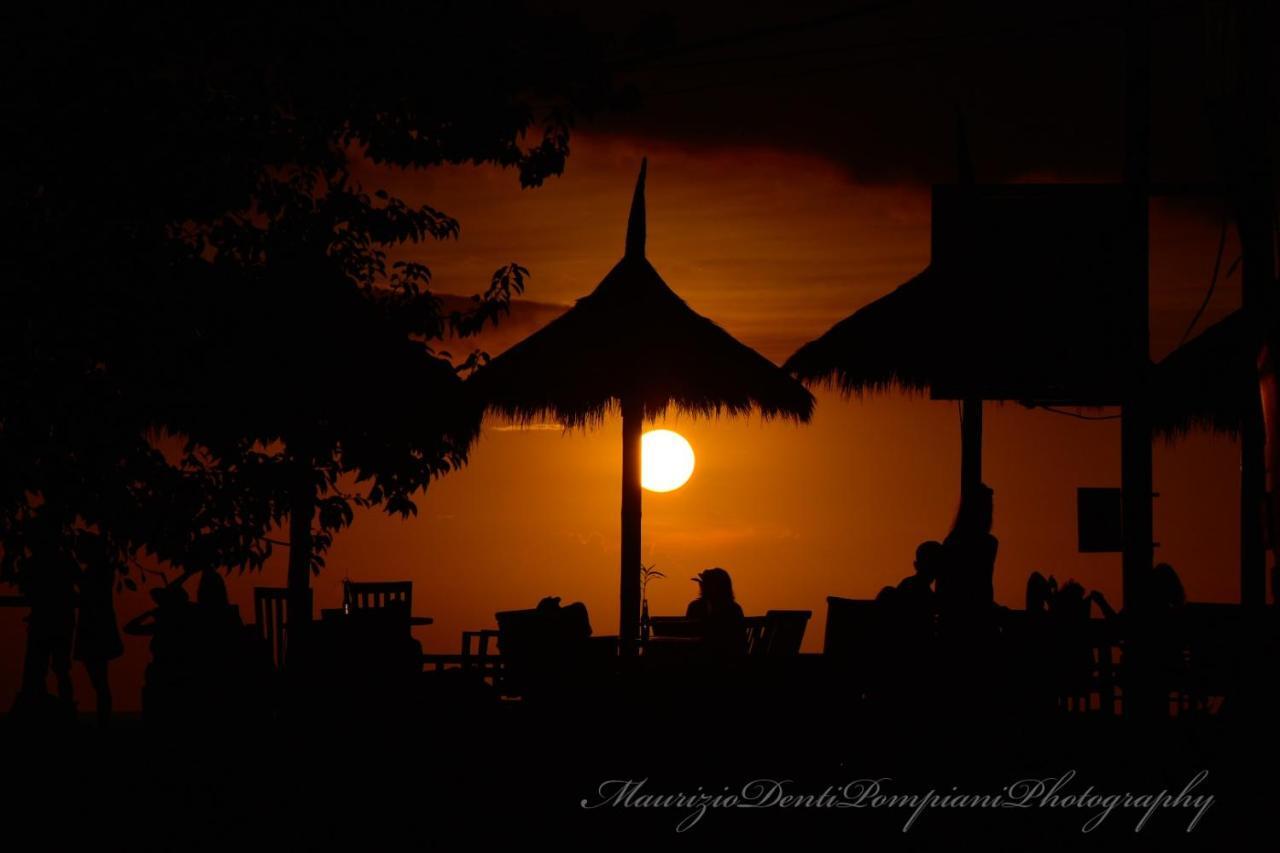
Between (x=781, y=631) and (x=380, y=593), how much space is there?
3872 mm

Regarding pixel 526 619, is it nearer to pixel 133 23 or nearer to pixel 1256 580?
pixel 133 23

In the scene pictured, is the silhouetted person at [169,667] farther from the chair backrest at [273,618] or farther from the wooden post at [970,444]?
the wooden post at [970,444]

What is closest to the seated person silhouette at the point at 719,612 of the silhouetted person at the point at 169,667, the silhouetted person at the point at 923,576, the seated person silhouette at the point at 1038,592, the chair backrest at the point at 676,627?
the chair backrest at the point at 676,627

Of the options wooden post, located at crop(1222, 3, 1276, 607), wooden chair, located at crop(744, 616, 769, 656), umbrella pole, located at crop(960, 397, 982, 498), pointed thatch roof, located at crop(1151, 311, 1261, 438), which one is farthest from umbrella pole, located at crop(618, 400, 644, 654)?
wooden post, located at crop(1222, 3, 1276, 607)

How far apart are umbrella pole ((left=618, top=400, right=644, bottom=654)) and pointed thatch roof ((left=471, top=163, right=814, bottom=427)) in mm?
269

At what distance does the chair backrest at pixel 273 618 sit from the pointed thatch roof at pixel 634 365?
8.33ft

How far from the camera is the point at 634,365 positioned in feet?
40.3

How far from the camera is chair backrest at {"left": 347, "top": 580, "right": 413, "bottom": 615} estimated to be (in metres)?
13.9

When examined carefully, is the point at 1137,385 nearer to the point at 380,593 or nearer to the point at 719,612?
the point at 719,612

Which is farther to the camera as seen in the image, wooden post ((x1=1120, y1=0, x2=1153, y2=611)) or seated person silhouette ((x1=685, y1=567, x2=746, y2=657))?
seated person silhouette ((x1=685, y1=567, x2=746, y2=657))

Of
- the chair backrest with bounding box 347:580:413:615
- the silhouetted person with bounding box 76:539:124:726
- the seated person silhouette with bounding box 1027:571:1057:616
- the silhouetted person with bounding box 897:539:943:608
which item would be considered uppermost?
the silhouetted person with bounding box 897:539:943:608

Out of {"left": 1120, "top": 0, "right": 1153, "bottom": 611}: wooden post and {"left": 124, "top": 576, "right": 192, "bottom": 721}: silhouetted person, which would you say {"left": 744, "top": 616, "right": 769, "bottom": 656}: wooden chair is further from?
{"left": 124, "top": 576, "right": 192, "bottom": 721}: silhouetted person

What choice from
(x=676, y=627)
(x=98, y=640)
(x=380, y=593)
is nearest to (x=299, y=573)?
(x=380, y=593)

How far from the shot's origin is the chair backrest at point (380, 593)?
1387cm
